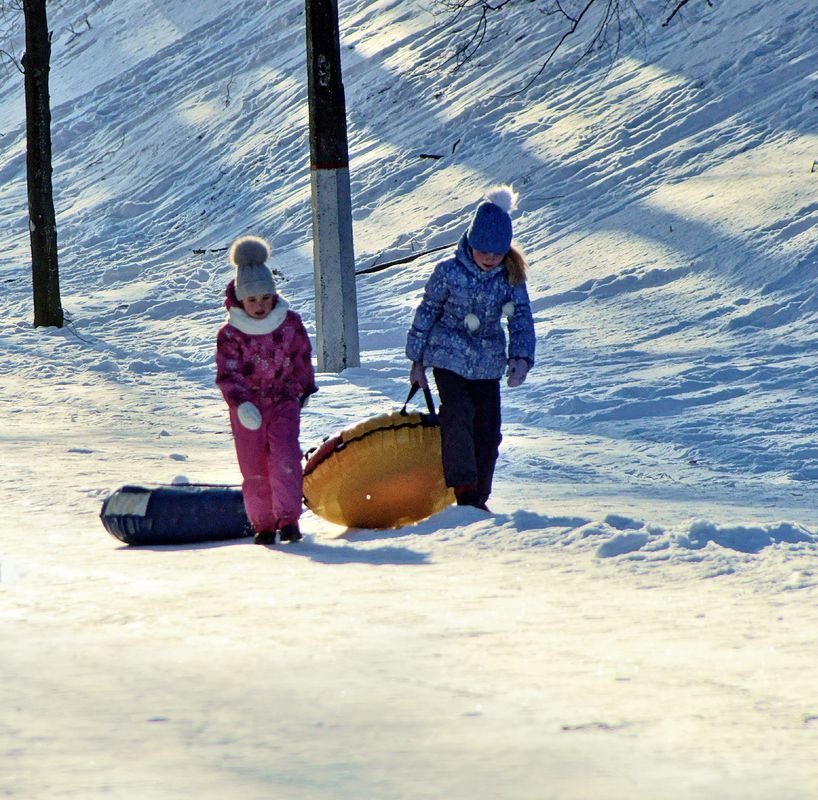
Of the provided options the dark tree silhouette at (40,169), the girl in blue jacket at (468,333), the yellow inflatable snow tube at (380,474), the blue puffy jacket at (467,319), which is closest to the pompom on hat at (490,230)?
the girl in blue jacket at (468,333)

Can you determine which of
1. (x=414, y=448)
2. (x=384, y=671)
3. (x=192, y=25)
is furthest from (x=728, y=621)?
(x=192, y=25)

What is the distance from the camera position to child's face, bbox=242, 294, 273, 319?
5.95 m

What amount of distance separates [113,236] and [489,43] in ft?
19.7

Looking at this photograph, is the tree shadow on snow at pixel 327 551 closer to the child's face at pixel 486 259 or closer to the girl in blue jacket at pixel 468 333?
the girl in blue jacket at pixel 468 333

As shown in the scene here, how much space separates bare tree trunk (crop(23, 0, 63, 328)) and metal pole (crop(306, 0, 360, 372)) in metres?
4.42

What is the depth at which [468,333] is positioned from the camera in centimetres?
619

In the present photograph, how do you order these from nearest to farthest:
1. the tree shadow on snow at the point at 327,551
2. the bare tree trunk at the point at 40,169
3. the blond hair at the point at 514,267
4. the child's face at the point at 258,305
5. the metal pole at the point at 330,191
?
1. the tree shadow on snow at the point at 327,551
2. the child's face at the point at 258,305
3. the blond hair at the point at 514,267
4. the metal pole at the point at 330,191
5. the bare tree trunk at the point at 40,169

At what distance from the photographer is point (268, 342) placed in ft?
19.6

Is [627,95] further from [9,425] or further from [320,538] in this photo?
[320,538]

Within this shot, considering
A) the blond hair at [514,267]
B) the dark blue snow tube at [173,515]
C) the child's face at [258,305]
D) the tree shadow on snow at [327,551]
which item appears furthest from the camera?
the blond hair at [514,267]

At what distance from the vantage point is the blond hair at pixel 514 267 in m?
6.17

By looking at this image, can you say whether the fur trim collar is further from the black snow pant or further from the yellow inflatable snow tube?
the black snow pant

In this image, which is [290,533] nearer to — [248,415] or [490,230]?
[248,415]

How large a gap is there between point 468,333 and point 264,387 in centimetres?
97
